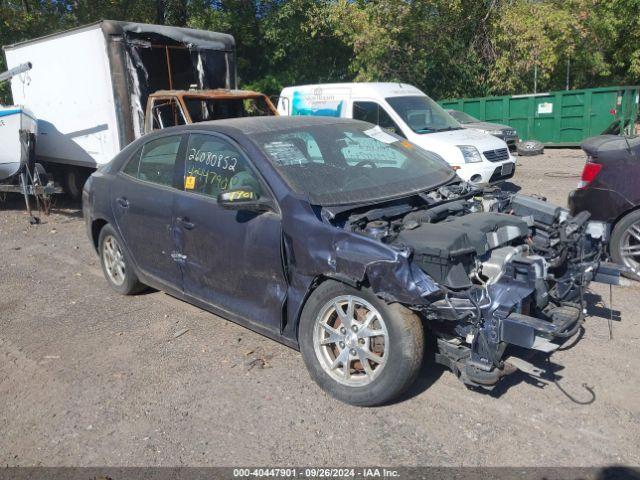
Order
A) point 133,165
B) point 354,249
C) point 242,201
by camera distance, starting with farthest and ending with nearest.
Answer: point 133,165, point 242,201, point 354,249

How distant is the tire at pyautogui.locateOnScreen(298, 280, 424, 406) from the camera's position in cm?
332

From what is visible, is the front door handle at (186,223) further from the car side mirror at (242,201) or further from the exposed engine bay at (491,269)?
the exposed engine bay at (491,269)

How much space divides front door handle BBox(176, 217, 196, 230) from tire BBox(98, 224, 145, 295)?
1144 mm

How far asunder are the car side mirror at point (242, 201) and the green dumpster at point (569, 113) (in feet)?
48.9

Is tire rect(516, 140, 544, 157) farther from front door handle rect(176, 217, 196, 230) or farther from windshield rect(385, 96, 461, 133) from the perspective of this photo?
front door handle rect(176, 217, 196, 230)

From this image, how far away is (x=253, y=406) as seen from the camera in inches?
145

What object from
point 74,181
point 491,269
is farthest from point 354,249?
point 74,181

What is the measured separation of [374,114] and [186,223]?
629cm

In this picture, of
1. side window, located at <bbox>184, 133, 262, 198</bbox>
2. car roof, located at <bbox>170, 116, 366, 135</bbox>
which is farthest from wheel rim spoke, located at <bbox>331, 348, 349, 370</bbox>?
car roof, located at <bbox>170, 116, 366, 135</bbox>

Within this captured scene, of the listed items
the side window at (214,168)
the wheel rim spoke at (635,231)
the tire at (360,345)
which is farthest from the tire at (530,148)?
the tire at (360,345)

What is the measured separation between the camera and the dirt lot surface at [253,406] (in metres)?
3.19

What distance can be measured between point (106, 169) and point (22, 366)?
2040 mm

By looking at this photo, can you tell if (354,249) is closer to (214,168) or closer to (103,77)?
(214,168)

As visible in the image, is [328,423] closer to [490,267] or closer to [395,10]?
[490,267]
